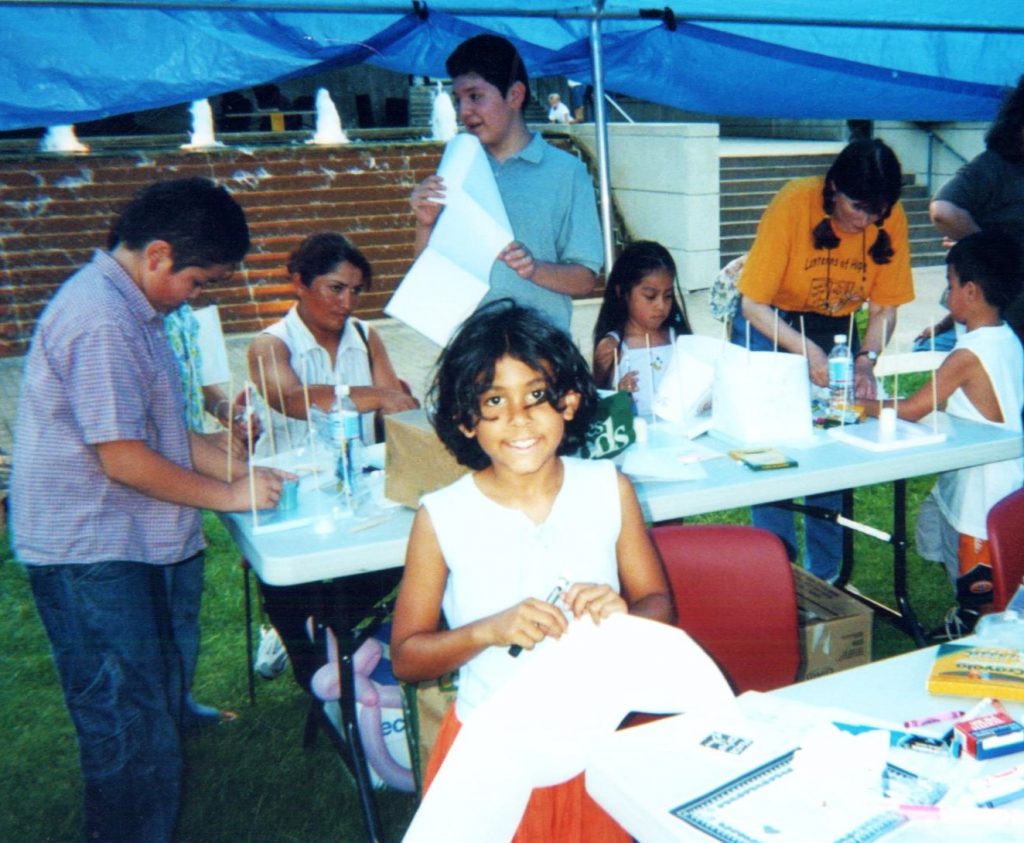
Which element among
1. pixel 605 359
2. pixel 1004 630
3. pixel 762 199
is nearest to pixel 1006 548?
pixel 1004 630

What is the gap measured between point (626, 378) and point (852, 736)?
2.22 metres

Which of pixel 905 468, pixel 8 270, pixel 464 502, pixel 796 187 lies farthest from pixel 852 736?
pixel 8 270

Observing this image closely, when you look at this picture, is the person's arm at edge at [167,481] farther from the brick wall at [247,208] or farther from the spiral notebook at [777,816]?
the brick wall at [247,208]

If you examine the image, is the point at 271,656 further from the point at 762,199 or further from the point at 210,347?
the point at 762,199

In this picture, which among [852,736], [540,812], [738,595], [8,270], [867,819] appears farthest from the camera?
[8,270]

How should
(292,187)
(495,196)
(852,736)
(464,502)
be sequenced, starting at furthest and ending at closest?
1. (292,187)
2. (495,196)
3. (464,502)
4. (852,736)

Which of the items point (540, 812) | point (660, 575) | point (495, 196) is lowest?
point (540, 812)

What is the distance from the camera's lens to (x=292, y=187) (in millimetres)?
9750

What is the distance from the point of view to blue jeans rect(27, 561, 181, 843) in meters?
2.21

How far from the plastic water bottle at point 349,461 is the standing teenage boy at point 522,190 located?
2.70 ft

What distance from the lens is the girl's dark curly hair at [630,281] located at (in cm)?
363

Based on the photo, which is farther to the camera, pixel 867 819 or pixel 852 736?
pixel 852 736

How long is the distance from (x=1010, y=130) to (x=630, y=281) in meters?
1.53

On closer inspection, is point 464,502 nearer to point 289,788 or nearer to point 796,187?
point 289,788
